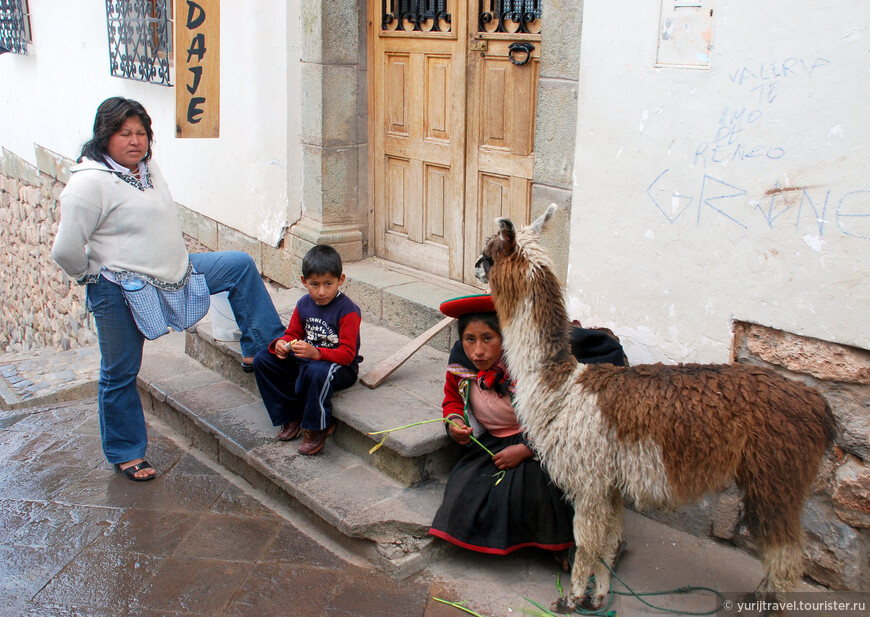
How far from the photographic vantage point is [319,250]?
14.0 feet

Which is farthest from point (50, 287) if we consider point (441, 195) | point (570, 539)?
point (570, 539)

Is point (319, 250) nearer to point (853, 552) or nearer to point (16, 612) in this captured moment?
point (16, 612)

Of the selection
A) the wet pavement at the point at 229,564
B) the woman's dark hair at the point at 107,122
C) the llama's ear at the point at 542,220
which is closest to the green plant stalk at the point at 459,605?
the wet pavement at the point at 229,564

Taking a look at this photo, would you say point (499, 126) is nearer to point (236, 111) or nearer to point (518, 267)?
point (518, 267)

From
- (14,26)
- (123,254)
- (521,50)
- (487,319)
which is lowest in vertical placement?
(487,319)

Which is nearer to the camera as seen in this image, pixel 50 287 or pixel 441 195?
pixel 441 195

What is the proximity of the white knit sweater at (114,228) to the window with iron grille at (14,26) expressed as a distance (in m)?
8.66

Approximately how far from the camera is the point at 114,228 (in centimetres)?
423

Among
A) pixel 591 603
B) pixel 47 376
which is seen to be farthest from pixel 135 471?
pixel 47 376

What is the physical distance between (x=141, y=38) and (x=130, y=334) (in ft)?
15.2

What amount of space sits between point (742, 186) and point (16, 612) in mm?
3573

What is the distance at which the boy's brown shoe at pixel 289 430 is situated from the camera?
4.58 metres

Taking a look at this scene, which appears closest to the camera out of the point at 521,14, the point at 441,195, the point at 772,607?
the point at 772,607

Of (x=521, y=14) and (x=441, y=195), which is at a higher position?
(x=521, y=14)
